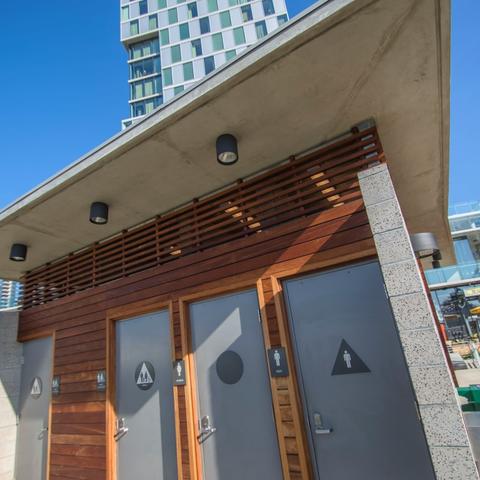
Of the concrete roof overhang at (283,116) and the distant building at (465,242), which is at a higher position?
the distant building at (465,242)

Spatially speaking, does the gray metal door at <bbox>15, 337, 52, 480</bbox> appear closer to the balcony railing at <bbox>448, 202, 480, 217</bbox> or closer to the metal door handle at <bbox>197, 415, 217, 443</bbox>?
the metal door handle at <bbox>197, 415, 217, 443</bbox>

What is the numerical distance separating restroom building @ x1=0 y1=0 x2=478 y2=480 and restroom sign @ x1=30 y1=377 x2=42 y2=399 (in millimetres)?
264

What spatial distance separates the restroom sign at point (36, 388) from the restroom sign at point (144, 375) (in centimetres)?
202

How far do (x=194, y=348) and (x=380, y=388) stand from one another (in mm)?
1763

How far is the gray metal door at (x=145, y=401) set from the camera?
10.8 feet

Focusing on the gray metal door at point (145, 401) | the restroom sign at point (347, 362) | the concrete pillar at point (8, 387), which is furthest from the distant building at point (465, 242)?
the concrete pillar at point (8, 387)

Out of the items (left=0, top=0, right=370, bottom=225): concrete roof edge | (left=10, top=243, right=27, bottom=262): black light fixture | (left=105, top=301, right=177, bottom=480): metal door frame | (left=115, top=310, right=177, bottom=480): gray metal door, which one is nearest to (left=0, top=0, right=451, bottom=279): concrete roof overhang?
(left=0, top=0, right=370, bottom=225): concrete roof edge

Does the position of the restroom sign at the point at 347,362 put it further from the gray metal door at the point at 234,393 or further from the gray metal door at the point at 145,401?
the gray metal door at the point at 145,401

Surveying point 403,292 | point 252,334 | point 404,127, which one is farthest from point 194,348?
point 404,127

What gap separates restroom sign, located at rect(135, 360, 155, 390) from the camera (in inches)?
139

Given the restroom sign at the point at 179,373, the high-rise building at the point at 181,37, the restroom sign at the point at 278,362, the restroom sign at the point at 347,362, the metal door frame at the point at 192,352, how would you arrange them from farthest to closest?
the high-rise building at the point at 181,37, the restroom sign at the point at 179,373, the metal door frame at the point at 192,352, the restroom sign at the point at 278,362, the restroom sign at the point at 347,362

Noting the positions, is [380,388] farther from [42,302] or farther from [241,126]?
[42,302]

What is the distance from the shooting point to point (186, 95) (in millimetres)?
2414

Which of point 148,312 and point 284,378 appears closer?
point 284,378
